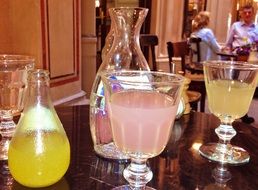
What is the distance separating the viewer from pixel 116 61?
834 mm

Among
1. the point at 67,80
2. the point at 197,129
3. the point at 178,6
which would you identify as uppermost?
the point at 178,6

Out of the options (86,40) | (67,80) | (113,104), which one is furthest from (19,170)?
(86,40)

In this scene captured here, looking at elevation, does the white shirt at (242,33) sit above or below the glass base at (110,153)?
above

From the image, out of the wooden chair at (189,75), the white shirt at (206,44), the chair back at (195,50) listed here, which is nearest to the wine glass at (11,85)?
the wooden chair at (189,75)

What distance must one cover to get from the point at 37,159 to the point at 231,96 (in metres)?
0.47

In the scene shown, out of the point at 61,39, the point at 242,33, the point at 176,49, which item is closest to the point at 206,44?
the point at 242,33

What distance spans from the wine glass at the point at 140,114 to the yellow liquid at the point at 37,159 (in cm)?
12

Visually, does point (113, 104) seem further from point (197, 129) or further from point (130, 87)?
point (197, 129)

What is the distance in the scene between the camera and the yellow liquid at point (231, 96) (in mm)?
792

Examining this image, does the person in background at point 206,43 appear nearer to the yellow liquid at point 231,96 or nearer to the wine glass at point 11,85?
the yellow liquid at point 231,96

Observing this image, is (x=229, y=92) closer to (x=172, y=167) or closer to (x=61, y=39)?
(x=172, y=167)

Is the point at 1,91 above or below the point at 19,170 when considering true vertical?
above

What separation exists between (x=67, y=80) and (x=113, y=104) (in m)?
2.33

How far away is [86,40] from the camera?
137 inches
